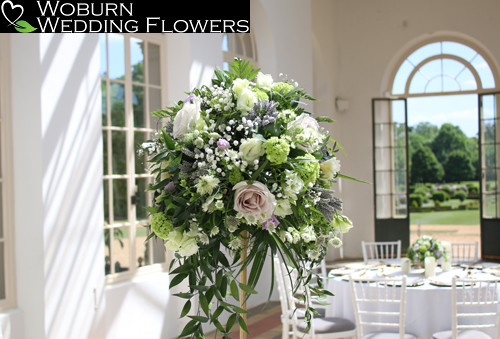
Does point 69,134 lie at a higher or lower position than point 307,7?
lower

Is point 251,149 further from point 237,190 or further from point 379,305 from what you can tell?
point 379,305

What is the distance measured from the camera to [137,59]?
5.51 m

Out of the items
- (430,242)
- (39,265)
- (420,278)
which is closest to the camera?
(39,265)

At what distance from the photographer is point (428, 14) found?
1055cm

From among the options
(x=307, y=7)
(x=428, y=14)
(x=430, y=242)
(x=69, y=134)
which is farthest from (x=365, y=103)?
(x=69, y=134)

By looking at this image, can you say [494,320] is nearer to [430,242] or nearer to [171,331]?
[430,242]

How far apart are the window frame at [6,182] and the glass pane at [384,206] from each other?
7714 mm

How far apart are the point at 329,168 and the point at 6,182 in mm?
3220

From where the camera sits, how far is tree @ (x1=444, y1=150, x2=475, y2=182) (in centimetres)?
1877

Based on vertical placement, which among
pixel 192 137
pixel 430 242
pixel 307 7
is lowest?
pixel 430 242

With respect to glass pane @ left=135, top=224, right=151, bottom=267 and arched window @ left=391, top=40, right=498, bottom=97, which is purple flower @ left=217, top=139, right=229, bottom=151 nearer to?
glass pane @ left=135, top=224, right=151, bottom=267

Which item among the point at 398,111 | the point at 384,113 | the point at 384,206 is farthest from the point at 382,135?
the point at 384,206

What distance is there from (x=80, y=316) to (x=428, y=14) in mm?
8580

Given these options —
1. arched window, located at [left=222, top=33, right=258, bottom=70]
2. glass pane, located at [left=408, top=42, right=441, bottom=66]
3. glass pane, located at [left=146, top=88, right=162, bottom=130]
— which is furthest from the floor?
glass pane, located at [left=408, top=42, right=441, bottom=66]
